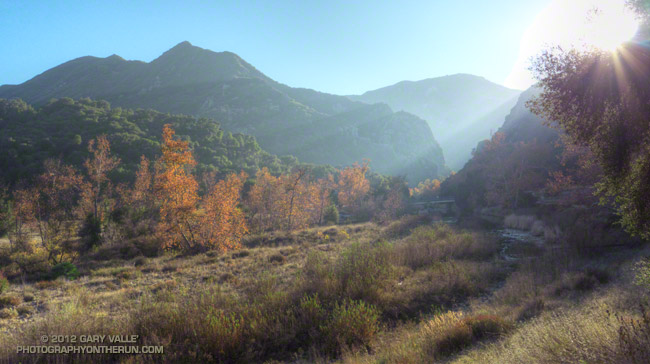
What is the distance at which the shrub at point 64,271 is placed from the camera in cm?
1556

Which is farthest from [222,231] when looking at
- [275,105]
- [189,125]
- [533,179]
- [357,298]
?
[275,105]

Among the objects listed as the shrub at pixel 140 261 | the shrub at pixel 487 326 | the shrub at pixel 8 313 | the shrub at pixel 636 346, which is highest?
the shrub at pixel 636 346

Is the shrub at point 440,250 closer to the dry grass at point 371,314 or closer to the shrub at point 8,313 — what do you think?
the dry grass at point 371,314

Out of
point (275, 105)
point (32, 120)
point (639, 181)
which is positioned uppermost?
point (275, 105)

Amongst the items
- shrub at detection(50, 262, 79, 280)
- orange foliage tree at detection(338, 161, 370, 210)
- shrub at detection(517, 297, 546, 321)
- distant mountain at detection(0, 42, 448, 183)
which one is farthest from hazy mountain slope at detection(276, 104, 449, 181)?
shrub at detection(517, 297, 546, 321)

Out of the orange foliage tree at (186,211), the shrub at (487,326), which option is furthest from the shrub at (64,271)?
the shrub at (487,326)

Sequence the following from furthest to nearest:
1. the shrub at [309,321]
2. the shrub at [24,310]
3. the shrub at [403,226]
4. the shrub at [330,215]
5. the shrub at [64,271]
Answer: the shrub at [330,215], the shrub at [403,226], the shrub at [64,271], the shrub at [24,310], the shrub at [309,321]

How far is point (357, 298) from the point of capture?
8.88 m

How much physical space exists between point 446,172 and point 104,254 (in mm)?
178270

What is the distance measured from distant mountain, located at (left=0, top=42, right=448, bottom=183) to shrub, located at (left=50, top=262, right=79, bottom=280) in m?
126

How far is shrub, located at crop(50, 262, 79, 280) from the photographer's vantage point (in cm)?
1556

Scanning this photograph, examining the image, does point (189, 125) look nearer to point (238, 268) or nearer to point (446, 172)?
point (238, 268)

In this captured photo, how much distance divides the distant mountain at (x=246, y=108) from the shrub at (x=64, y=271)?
12556 centimetres

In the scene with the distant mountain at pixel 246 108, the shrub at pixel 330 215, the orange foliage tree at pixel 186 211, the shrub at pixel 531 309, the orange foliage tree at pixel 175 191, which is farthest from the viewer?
the distant mountain at pixel 246 108
